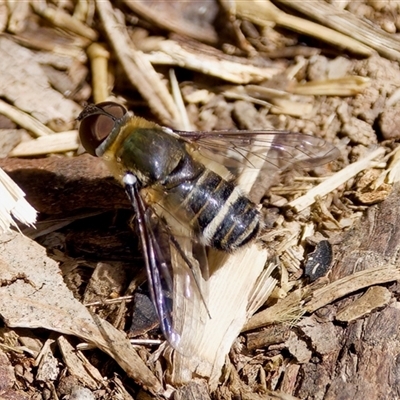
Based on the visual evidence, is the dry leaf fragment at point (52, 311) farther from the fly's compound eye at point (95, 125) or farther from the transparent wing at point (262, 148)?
the transparent wing at point (262, 148)

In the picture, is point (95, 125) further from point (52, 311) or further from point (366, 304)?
point (366, 304)

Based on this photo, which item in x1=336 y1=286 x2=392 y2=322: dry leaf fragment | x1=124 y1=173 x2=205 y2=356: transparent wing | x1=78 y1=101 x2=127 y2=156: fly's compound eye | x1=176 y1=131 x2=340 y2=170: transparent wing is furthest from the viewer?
x1=176 y1=131 x2=340 y2=170: transparent wing

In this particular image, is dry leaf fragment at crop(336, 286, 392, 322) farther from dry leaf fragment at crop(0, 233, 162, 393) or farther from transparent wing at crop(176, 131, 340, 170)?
dry leaf fragment at crop(0, 233, 162, 393)

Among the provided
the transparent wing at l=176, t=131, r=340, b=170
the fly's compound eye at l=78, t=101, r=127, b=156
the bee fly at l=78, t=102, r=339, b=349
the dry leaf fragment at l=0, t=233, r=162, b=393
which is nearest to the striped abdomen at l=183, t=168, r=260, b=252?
the bee fly at l=78, t=102, r=339, b=349

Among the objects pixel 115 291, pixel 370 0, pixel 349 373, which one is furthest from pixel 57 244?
pixel 370 0

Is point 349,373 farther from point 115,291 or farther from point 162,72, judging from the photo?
point 162,72

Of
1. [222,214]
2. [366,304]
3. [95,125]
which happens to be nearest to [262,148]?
[222,214]

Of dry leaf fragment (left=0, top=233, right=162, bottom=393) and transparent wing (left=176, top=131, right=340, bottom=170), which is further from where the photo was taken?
transparent wing (left=176, top=131, right=340, bottom=170)
